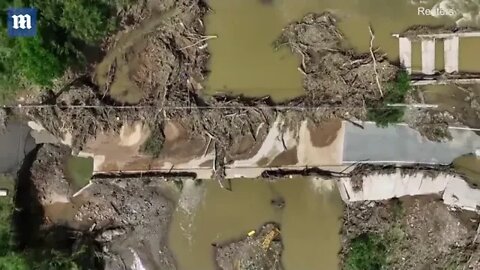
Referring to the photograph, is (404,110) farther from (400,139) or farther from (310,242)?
(310,242)

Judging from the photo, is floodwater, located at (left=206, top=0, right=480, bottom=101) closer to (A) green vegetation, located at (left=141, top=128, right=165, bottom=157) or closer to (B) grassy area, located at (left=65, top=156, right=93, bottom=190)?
(A) green vegetation, located at (left=141, top=128, right=165, bottom=157)

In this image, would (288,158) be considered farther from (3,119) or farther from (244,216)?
(3,119)

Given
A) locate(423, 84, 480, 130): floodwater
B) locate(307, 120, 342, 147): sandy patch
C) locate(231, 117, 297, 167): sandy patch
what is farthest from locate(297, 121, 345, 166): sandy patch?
locate(423, 84, 480, 130): floodwater

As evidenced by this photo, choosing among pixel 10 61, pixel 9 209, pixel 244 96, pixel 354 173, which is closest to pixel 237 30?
pixel 244 96

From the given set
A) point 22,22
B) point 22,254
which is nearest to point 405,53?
point 22,22

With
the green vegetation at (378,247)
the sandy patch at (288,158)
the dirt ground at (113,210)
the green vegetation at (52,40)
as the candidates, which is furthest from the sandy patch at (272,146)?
the green vegetation at (52,40)

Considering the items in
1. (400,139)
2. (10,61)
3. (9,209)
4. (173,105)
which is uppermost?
(10,61)
